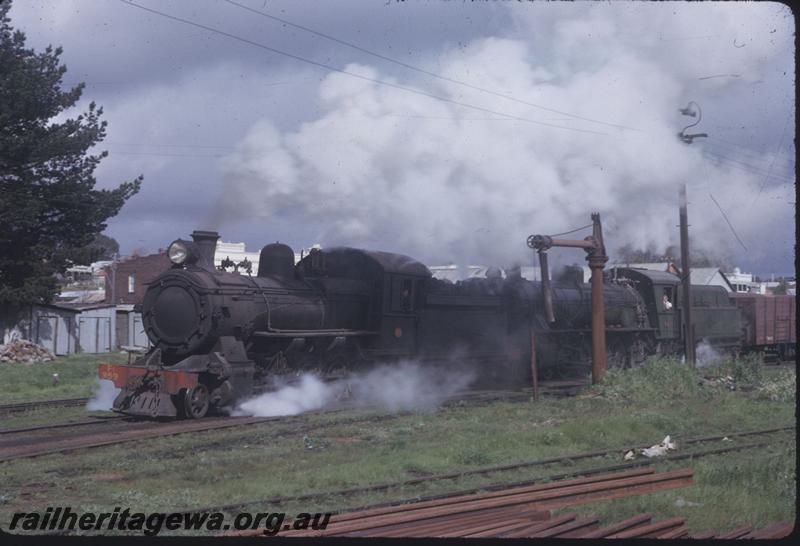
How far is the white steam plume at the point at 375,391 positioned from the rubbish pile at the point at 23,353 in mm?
18320

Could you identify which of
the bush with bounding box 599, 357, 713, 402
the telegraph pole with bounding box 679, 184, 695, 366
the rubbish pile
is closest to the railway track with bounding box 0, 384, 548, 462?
the bush with bounding box 599, 357, 713, 402

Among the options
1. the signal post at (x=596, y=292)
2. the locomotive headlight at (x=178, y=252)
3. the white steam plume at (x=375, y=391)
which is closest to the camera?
the locomotive headlight at (x=178, y=252)

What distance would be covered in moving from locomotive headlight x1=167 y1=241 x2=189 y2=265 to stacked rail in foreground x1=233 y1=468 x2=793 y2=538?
8875mm

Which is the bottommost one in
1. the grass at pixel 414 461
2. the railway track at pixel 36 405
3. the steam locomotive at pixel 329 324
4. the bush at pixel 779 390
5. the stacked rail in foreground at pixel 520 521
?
the railway track at pixel 36 405

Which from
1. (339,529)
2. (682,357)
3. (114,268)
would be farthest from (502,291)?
(114,268)

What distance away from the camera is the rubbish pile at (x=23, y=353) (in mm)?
30172

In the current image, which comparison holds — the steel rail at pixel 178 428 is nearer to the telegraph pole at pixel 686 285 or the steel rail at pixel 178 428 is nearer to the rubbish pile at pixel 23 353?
the telegraph pole at pixel 686 285

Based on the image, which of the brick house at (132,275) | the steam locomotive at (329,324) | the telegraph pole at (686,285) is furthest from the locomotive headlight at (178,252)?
the brick house at (132,275)

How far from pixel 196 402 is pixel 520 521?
947 cm

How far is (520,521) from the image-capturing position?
616 cm

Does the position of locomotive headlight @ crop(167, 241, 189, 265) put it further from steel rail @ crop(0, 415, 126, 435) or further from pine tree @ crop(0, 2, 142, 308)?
pine tree @ crop(0, 2, 142, 308)

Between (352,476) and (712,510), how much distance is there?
3.88 m

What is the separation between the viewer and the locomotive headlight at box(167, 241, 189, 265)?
15.1m

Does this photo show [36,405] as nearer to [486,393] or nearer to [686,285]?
[486,393]
